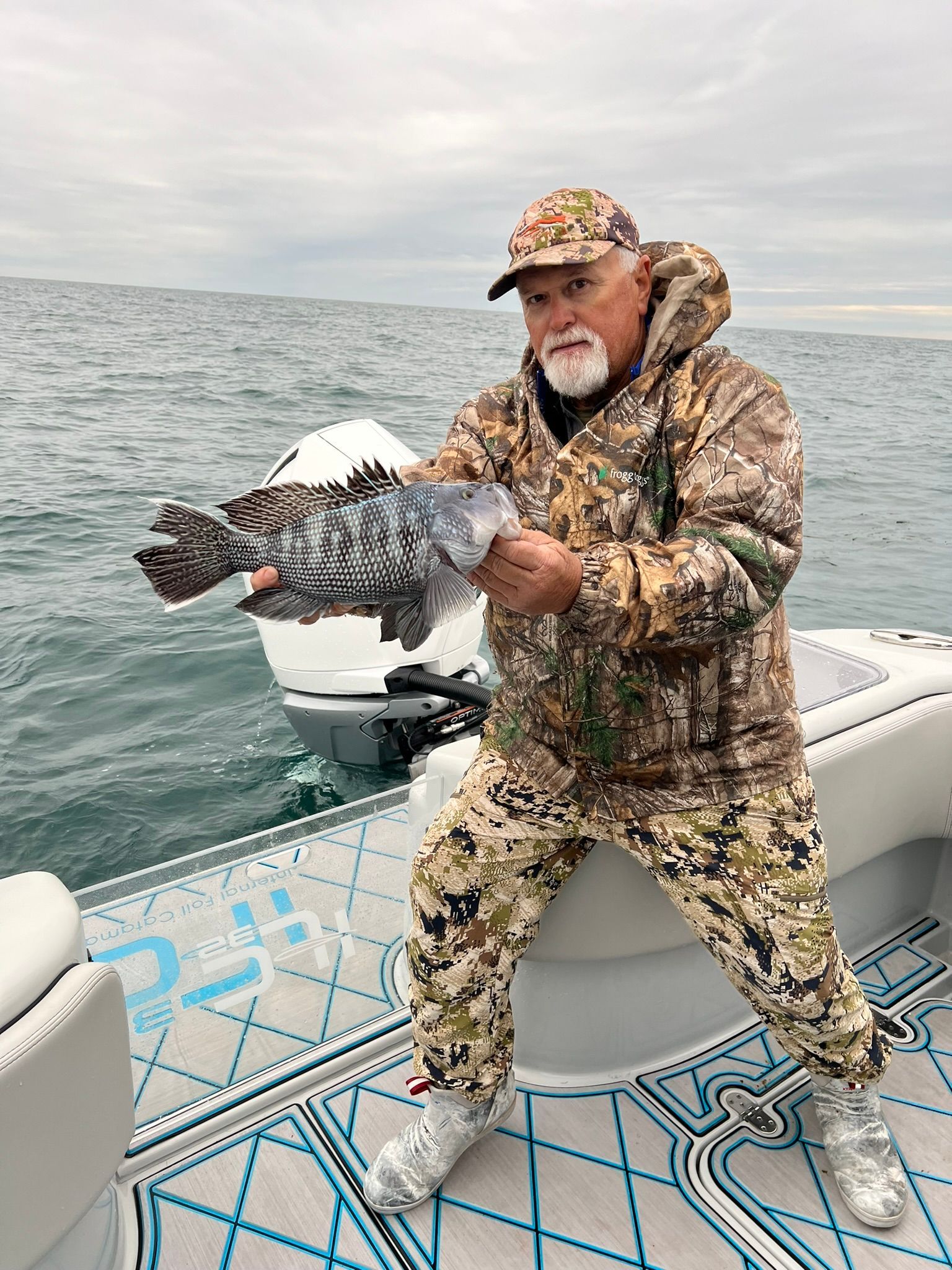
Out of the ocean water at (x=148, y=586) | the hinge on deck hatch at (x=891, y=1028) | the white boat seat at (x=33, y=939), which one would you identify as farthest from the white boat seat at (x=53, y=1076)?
the ocean water at (x=148, y=586)

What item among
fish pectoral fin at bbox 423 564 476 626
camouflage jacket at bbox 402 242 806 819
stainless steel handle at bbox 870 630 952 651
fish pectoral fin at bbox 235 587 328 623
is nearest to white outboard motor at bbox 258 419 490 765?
stainless steel handle at bbox 870 630 952 651

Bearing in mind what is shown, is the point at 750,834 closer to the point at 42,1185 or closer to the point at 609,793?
the point at 609,793

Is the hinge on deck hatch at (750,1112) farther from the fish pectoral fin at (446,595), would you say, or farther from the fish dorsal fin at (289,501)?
the fish dorsal fin at (289,501)

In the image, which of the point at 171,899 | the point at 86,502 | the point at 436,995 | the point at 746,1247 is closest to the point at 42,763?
the point at 171,899

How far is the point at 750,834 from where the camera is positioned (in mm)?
2279

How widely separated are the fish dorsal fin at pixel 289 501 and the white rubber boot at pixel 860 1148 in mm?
2098

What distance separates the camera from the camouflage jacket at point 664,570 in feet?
6.24

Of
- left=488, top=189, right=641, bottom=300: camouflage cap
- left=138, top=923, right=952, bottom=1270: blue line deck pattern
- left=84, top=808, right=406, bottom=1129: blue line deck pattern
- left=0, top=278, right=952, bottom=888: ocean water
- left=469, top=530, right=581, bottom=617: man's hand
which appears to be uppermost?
left=488, top=189, right=641, bottom=300: camouflage cap

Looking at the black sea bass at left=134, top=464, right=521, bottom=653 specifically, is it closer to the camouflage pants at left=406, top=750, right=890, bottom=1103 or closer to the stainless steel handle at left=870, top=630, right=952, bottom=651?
the camouflage pants at left=406, top=750, right=890, bottom=1103

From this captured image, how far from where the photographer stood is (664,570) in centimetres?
187

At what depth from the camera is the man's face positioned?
227 cm

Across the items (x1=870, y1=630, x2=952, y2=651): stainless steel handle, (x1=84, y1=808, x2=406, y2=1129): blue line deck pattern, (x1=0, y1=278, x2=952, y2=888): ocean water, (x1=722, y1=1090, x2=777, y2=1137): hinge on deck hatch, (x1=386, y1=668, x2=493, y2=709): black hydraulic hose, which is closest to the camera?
(x1=722, y1=1090, x2=777, y2=1137): hinge on deck hatch

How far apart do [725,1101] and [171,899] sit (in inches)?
89.8

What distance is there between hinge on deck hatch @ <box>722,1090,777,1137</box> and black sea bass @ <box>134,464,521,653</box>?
1.98 m
